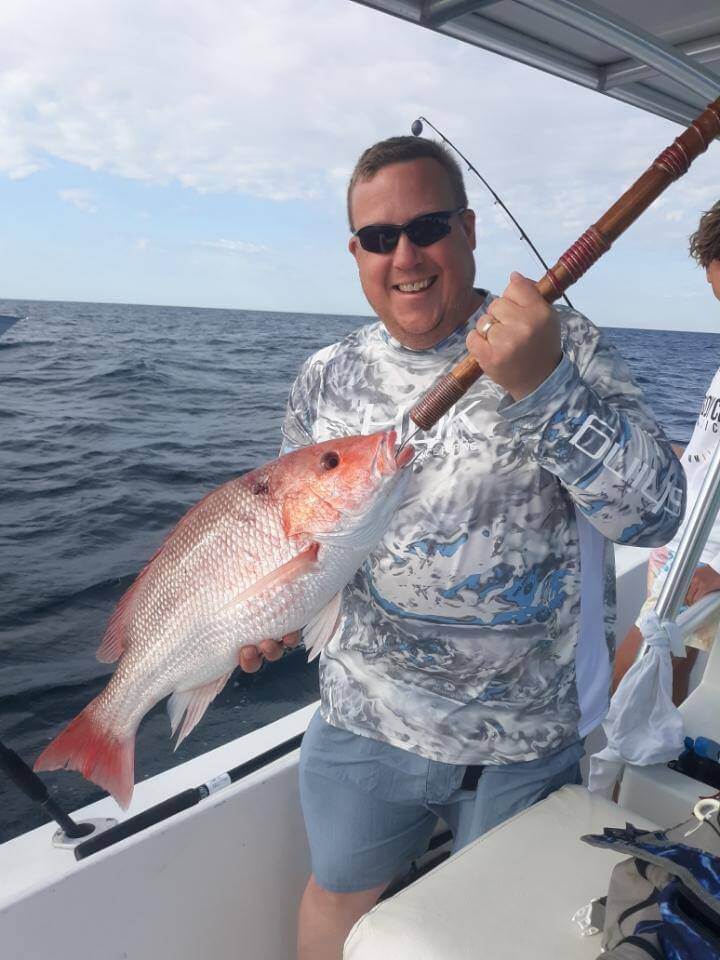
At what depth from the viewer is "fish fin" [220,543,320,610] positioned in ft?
4.77

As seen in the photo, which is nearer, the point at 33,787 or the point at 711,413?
the point at 33,787

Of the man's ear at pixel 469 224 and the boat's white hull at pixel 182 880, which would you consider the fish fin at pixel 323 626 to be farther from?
the man's ear at pixel 469 224

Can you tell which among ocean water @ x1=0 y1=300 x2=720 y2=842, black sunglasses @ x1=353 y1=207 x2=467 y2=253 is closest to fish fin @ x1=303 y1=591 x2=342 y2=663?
black sunglasses @ x1=353 y1=207 x2=467 y2=253

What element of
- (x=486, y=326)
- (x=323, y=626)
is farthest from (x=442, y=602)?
(x=486, y=326)

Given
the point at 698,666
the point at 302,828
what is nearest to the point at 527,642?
the point at 302,828

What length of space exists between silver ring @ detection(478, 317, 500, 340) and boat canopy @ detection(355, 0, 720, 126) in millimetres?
771

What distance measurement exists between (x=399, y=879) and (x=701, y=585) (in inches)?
64.2

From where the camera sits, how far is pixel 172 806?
1836mm

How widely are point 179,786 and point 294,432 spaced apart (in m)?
1.05

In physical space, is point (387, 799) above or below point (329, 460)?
below

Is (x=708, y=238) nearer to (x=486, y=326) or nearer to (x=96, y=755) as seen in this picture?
(x=486, y=326)

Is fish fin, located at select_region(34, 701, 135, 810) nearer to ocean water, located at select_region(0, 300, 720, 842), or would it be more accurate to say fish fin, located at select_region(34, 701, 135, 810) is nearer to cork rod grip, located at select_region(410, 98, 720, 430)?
cork rod grip, located at select_region(410, 98, 720, 430)

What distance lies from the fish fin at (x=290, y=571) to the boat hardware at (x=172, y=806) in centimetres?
76

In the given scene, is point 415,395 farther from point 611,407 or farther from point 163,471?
point 163,471
